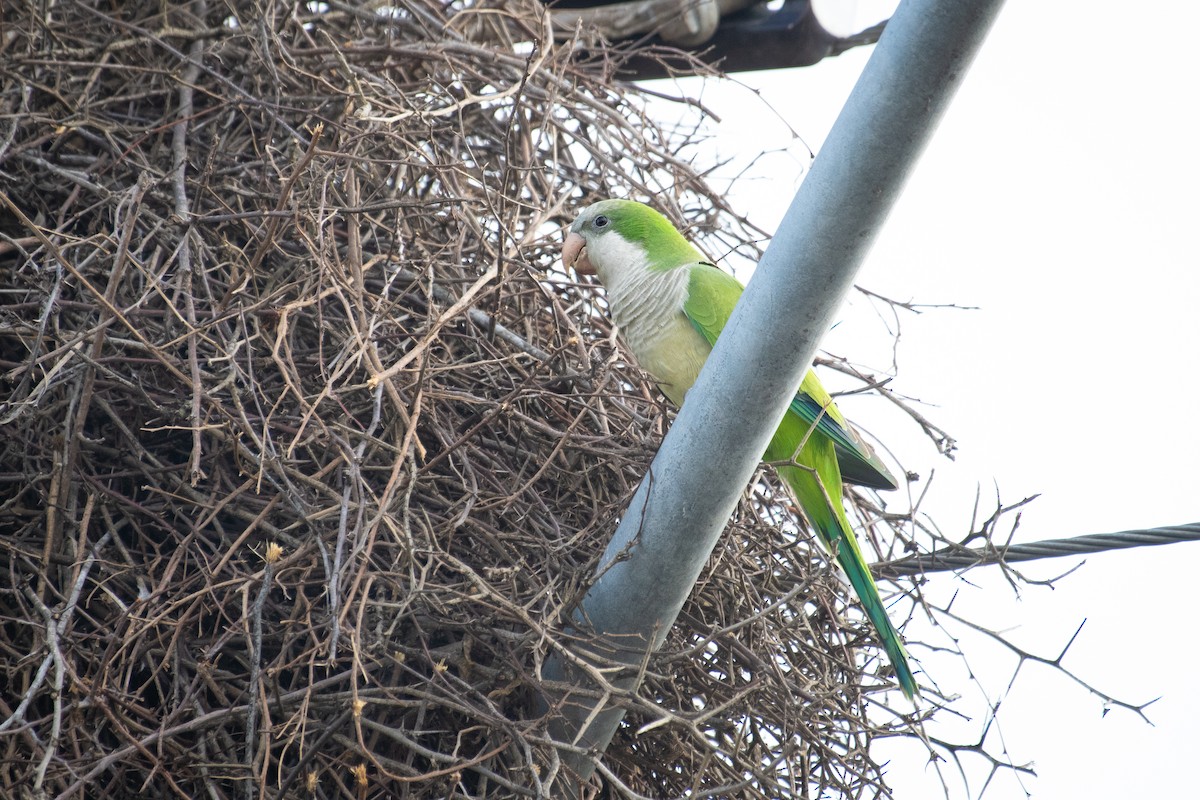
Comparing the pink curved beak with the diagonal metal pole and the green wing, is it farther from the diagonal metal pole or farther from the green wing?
the diagonal metal pole

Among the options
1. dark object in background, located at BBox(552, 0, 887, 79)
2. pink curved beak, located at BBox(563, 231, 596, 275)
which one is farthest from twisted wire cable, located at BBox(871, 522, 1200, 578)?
dark object in background, located at BBox(552, 0, 887, 79)

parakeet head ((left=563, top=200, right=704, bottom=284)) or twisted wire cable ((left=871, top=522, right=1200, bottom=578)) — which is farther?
parakeet head ((left=563, top=200, right=704, bottom=284))

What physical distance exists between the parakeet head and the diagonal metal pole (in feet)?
3.19

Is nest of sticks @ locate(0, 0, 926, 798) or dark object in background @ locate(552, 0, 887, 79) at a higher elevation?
dark object in background @ locate(552, 0, 887, 79)

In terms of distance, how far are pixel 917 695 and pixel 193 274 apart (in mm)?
1958

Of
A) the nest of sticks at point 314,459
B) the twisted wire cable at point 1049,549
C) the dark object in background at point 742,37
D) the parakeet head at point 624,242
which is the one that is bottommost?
the nest of sticks at point 314,459

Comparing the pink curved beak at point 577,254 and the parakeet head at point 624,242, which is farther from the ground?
the parakeet head at point 624,242

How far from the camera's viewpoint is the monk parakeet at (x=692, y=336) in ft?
7.78

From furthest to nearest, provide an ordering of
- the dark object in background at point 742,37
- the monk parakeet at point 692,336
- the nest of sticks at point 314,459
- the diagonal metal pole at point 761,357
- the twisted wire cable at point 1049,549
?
the dark object in background at point 742,37
the monk parakeet at point 692,336
the twisted wire cable at point 1049,549
the nest of sticks at point 314,459
the diagonal metal pole at point 761,357

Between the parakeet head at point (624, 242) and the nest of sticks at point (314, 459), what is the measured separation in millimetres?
115

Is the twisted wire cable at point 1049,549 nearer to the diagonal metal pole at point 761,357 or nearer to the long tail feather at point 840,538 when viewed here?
the long tail feather at point 840,538

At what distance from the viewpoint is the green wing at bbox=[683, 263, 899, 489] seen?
2.46 m

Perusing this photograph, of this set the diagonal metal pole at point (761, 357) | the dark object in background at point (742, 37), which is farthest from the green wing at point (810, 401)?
the dark object in background at point (742, 37)

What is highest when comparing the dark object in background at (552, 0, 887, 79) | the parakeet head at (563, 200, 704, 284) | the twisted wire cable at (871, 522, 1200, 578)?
the dark object in background at (552, 0, 887, 79)
